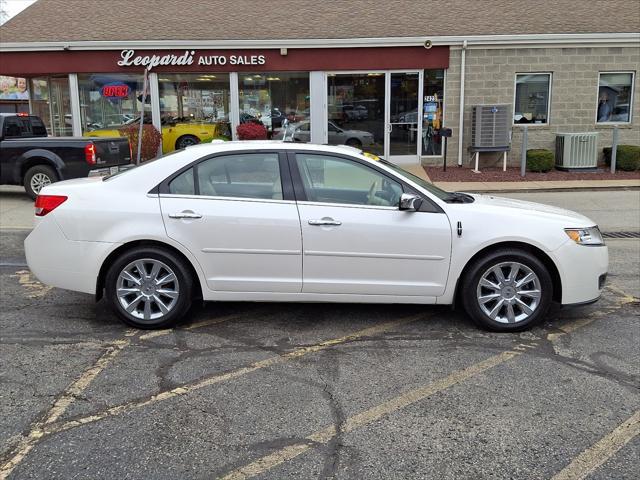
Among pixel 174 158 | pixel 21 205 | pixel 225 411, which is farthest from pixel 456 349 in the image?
pixel 21 205

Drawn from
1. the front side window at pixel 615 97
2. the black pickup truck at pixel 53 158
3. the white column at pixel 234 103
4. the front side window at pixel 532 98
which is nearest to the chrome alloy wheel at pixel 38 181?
the black pickup truck at pixel 53 158

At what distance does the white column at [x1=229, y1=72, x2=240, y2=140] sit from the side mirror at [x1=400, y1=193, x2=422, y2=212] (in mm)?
13210

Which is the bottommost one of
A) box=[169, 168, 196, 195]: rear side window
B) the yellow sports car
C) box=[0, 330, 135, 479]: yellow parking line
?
box=[0, 330, 135, 479]: yellow parking line

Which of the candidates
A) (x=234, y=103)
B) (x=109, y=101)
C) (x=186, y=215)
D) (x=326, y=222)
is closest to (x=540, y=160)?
(x=234, y=103)

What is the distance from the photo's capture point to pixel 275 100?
17.6 meters

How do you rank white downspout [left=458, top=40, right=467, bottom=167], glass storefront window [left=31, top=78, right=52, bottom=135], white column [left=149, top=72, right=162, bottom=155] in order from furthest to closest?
glass storefront window [left=31, top=78, right=52, bottom=135] < white column [left=149, top=72, right=162, bottom=155] < white downspout [left=458, top=40, right=467, bottom=167]

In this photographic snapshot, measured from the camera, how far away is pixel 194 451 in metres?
3.19

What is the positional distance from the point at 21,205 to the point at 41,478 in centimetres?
988

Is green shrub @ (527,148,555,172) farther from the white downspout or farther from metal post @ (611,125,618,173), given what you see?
the white downspout

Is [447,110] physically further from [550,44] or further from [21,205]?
[21,205]

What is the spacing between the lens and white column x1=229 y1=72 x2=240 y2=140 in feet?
56.5

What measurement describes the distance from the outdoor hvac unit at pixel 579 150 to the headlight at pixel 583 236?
11.8 m

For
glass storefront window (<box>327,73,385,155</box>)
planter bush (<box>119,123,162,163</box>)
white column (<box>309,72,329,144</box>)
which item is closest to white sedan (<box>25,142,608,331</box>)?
planter bush (<box>119,123,162,163</box>)

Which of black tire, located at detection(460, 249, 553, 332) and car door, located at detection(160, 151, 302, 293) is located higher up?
car door, located at detection(160, 151, 302, 293)
